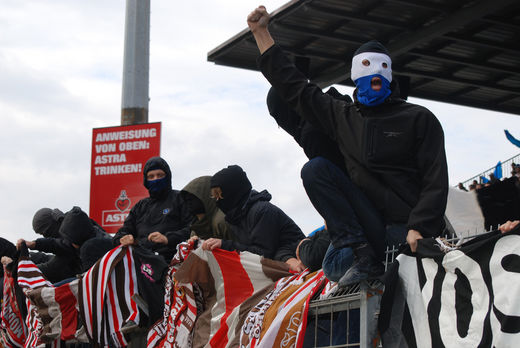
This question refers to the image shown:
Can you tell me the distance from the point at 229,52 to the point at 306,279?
31.2ft

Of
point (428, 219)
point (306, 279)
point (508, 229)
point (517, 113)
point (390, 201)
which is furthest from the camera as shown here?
point (517, 113)

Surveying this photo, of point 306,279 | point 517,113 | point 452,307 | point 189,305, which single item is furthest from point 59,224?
point 517,113

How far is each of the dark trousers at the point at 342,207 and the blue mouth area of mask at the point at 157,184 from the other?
306 centimetres

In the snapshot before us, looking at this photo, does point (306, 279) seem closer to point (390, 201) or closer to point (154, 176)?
point (390, 201)

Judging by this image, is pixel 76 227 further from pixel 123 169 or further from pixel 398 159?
pixel 398 159

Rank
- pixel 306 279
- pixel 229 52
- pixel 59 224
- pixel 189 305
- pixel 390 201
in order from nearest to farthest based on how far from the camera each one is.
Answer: pixel 390 201
pixel 306 279
pixel 189 305
pixel 59 224
pixel 229 52

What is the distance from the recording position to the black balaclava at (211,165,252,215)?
6676 millimetres

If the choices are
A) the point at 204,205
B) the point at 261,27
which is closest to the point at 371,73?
the point at 261,27

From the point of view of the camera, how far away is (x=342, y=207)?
488 centimetres

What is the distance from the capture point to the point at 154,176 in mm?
8000

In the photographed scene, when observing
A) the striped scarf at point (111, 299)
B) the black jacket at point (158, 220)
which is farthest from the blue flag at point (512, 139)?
the striped scarf at point (111, 299)

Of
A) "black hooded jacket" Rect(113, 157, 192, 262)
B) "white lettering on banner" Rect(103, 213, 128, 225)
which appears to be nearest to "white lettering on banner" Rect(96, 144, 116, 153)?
"white lettering on banner" Rect(103, 213, 128, 225)

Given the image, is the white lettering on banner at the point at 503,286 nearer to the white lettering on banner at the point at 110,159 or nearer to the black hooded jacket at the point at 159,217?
the black hooded jacket at the point at 159,217

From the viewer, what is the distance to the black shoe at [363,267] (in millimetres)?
4750
